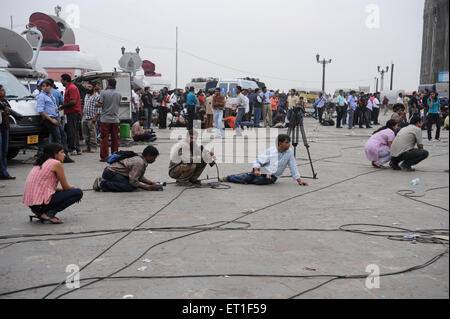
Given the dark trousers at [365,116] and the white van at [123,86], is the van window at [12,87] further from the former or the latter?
the dark trousers at [365,116]

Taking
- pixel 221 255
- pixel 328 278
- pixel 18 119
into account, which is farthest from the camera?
pixel 18 119

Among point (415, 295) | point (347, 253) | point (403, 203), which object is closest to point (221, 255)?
point (347, 253)

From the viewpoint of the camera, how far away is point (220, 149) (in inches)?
570

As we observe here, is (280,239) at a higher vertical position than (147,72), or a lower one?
lower

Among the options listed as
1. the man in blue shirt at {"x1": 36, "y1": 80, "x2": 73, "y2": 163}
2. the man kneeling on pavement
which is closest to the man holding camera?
the man in blue shirt at {"x1": 36, "y1": 80, "x2": 73, "y2": 163}

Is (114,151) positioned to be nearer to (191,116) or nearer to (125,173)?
(125,173)

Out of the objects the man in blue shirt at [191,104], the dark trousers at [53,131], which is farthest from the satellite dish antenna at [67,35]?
the dark trousers at [53,131]

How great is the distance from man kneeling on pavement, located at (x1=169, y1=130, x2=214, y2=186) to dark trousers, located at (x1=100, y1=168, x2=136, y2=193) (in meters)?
1.04

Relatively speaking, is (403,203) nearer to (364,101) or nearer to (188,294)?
(188,294)

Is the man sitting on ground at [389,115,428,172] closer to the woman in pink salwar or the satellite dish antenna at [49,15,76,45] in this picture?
the woman in pink salwar

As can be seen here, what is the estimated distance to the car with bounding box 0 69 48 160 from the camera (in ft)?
35.2

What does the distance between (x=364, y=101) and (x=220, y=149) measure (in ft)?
43.8

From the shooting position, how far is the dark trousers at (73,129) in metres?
12.1

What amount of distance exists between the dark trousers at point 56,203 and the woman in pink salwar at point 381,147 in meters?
7.32
